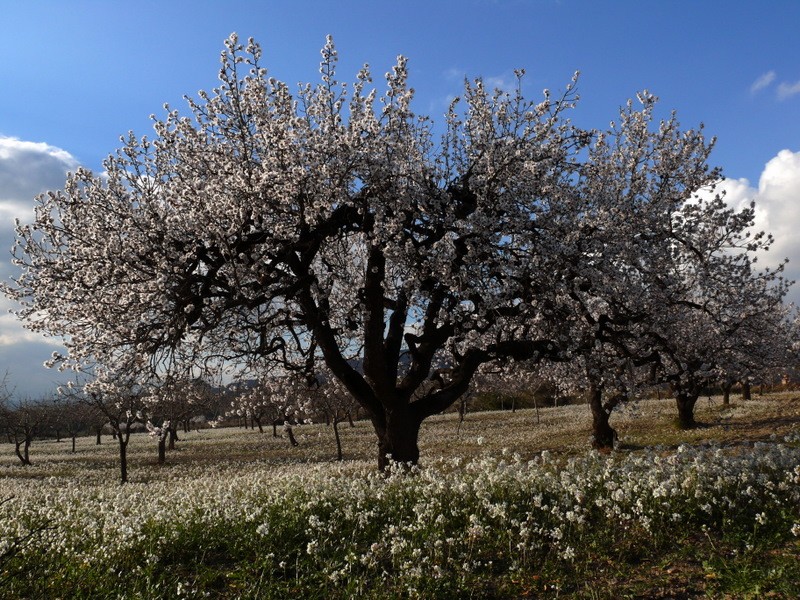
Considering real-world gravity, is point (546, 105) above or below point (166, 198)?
above

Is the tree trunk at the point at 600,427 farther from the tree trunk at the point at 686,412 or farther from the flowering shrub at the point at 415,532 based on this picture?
the flowering shrub at the point at 415,532

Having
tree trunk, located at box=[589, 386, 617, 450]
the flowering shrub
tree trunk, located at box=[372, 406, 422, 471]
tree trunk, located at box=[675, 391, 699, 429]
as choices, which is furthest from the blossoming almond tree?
tree trunk, located at box=[675, 391, 699, 429]

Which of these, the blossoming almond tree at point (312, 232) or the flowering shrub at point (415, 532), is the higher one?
the blossoming almond tree at point (312, 232)

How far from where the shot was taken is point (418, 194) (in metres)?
13.7

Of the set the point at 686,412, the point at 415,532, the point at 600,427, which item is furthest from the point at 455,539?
the point at 686,412

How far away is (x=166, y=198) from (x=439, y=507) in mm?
10112

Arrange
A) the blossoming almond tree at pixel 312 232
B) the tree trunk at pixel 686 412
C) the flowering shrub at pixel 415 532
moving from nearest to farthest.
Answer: the flowering shrub at pixel 415 532, the blossoming almond tree at pixel 312 232, the tree trunk at pixel 686 412

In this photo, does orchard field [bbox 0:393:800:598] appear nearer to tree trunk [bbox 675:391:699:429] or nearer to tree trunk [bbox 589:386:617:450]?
tree trunk [bbox 589:386:617:450]

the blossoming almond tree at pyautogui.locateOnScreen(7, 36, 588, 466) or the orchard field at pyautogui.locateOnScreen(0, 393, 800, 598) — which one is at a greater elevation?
the blossoming almond tree at pyautogui.locateOnScreen(7, 36, 588, 466)

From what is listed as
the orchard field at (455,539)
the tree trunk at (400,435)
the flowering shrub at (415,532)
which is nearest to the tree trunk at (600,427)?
the tree trunk at (400,435)

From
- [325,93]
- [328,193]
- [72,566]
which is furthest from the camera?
[325,93]

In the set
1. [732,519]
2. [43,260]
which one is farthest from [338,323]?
[732,519]

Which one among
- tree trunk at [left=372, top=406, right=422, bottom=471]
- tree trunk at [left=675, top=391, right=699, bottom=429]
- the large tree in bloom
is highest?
the large tree in bloom

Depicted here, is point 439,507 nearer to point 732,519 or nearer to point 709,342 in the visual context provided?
point 732,519
